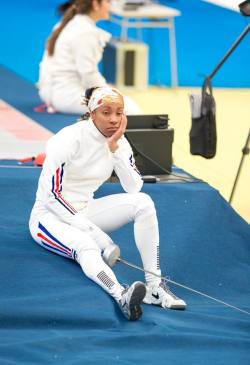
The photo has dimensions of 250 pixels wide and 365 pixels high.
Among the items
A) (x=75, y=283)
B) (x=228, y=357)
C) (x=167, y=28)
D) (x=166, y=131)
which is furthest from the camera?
(x=167, y=28)

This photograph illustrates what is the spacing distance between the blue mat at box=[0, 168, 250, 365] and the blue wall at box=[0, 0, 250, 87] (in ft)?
18.8

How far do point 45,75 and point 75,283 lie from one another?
4.26 metres

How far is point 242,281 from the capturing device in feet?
18.1

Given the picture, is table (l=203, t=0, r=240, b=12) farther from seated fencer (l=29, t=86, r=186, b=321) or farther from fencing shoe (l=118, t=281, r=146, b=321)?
fencing shoe (l=118, t=281, r=146, b=321)

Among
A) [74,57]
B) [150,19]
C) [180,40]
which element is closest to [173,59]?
[180,40]

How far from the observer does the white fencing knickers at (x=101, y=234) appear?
471 cm

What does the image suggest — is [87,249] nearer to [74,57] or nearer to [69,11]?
[74,57]

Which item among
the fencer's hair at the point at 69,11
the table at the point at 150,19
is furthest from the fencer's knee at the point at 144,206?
the table at the point at 150,19

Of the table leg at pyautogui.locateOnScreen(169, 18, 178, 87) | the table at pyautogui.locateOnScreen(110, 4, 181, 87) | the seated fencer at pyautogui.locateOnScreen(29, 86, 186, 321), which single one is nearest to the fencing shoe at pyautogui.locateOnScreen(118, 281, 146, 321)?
the seated fencer at pyautogui.locateOnScreen(29, 86, 186, 321)

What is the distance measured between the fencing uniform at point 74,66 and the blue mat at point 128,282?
2.27 m

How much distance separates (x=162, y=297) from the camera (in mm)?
4879

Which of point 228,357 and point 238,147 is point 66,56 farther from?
point 228,357

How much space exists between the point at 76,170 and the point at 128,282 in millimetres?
603

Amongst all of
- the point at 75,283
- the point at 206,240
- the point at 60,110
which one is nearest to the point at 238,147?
the point at 60,110
